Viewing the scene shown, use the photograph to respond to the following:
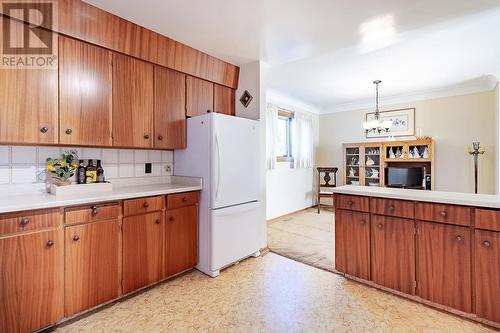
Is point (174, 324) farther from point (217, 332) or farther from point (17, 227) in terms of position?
point (17, 227)

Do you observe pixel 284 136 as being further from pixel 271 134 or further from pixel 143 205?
pixel 143 205

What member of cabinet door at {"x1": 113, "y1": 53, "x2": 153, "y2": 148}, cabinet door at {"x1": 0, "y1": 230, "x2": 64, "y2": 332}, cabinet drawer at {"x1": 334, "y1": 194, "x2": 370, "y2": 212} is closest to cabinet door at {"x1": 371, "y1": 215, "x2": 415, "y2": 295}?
cabinet drawer at {"x1": 334, "y1": 194, "x2": 370, "y2": 212}

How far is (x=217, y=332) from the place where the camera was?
176 centimetres

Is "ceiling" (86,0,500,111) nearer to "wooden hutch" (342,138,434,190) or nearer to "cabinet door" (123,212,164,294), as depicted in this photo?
"wooden hutch" (342,138,434,190)

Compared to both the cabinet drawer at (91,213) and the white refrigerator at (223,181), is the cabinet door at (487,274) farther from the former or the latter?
the cabinet drawer at (91,213)

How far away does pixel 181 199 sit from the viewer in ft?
8.32

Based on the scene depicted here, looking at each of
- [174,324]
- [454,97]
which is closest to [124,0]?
[174,324]

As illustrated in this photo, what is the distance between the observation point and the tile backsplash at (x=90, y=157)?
6.63 feet

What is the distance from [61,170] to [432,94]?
5.86 meters

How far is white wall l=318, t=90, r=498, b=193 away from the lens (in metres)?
4.22

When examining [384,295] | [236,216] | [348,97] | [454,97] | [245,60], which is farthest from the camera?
[348,97]

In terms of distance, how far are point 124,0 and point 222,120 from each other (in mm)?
1251

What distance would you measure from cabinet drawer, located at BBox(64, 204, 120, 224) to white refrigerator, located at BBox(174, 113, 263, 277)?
87cm

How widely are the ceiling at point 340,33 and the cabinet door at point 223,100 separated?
0.38m
